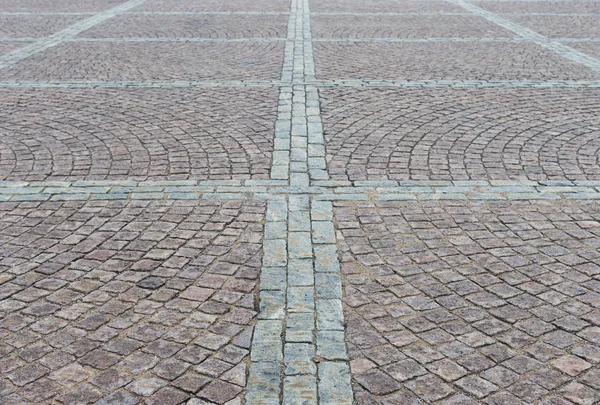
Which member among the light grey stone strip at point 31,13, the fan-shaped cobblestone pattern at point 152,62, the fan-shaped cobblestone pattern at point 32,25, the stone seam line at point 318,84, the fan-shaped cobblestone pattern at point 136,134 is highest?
the light grey stone strip at point 31,13

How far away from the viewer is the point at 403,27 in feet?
48.5

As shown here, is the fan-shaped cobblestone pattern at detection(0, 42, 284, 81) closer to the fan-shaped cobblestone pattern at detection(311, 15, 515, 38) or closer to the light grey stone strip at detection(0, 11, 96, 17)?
the fan-shaped cobblestone pattern at detection(311, 15, 515, 38)

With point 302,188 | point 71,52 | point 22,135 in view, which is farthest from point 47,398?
point 71,52

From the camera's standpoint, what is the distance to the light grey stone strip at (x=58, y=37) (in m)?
11.5

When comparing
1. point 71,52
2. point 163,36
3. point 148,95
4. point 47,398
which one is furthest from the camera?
point 163,36

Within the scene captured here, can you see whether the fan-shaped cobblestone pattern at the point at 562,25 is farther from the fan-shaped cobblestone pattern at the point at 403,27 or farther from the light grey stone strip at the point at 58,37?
the light grey stone strip at the point at 58,37

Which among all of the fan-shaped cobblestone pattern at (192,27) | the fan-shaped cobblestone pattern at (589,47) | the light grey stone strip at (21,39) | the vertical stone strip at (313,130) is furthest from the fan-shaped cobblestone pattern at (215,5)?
the fan-shaped cobblestone pattern at (589,47)

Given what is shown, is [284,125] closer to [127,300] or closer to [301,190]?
[301,190]

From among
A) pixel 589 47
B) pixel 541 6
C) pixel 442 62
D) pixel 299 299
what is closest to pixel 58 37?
pixel 442 62

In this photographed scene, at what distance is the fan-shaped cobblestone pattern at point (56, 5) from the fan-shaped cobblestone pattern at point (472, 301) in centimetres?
1405

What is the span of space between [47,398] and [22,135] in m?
4.81

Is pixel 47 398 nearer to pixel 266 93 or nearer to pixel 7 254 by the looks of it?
pixel 7 254

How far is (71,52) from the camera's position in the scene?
39.3ft

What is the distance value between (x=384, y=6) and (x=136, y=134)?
12096 mm
